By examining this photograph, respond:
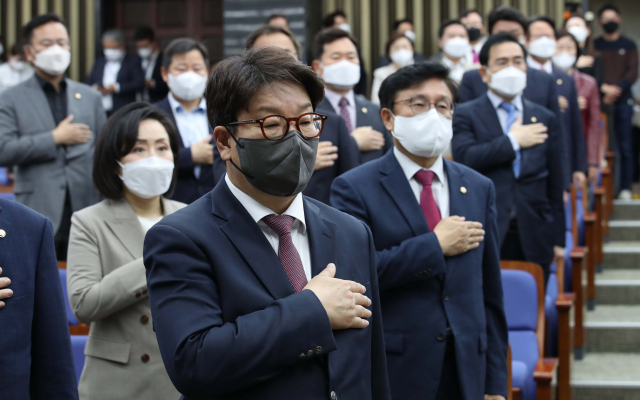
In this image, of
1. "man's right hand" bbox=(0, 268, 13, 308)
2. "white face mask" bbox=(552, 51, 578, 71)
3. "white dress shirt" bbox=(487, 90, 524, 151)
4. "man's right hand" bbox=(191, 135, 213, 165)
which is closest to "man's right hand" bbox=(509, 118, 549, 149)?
"white dress shirt" bbox=(487, 90, 524, 151)

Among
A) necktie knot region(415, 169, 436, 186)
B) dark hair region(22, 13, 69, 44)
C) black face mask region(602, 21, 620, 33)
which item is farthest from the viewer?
black face mask region(602, 21, 620, 33)

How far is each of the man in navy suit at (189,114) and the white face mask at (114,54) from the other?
3585mm

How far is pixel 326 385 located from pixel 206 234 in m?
0.37

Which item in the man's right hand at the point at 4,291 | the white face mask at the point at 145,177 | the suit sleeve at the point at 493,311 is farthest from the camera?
the white face mask at the point at 145,177

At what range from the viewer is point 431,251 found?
6.86 feet

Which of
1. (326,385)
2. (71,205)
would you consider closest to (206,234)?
(326,385)

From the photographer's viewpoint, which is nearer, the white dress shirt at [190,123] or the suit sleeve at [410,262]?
the suit sleeve at [410,262]

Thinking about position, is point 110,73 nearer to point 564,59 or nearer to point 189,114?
point 189,114

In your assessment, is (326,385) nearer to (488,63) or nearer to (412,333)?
(412,333)

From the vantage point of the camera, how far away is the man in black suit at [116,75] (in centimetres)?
687

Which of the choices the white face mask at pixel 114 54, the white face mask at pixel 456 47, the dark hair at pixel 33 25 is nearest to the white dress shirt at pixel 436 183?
the dark hair at pixel 33 25

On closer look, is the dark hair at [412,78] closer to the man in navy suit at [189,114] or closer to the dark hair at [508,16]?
the man in navy suit at [189,114]

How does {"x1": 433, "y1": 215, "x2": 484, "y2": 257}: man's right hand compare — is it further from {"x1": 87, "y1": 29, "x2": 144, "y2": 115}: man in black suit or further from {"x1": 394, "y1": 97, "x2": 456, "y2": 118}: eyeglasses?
{"x1": 87, "y1": 29, "x2": 144, "y2": 115}: man in black suit

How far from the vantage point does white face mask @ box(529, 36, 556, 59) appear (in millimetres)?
5102
